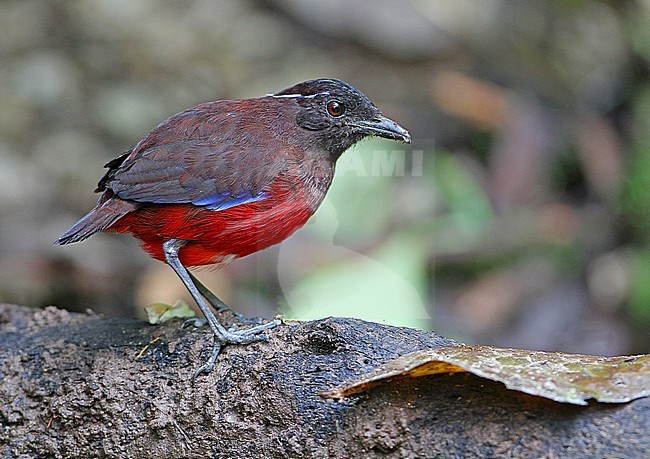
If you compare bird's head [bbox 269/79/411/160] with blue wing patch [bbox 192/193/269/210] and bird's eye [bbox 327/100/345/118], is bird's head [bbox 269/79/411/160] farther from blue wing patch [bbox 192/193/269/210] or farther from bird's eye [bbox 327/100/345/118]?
blue wing patch [bbox 192/193/269/210]

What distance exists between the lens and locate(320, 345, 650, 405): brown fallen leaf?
100 inches

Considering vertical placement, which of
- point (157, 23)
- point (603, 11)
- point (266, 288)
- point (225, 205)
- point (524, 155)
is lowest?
point (266, 288)

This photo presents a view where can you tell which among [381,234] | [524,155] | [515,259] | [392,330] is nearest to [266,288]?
[381,234]

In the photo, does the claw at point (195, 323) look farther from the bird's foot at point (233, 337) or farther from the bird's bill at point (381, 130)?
the bird's bill at point (381, 130)

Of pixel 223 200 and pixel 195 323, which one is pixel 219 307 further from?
pixel 223 200

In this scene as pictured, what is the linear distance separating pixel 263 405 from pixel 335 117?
167 centimetres

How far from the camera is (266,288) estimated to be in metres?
7.45

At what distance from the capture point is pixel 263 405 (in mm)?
3080

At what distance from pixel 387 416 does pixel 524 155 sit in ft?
20.6

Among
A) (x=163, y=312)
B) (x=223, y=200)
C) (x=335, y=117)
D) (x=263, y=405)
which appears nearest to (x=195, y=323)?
(x=163, y=312)

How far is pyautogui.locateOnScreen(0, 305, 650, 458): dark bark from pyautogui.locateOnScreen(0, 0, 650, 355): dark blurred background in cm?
273

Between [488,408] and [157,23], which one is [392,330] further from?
[157,23]

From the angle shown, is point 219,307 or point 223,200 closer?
point 223,200

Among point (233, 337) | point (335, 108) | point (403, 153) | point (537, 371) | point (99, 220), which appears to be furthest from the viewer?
point (403, 153)
